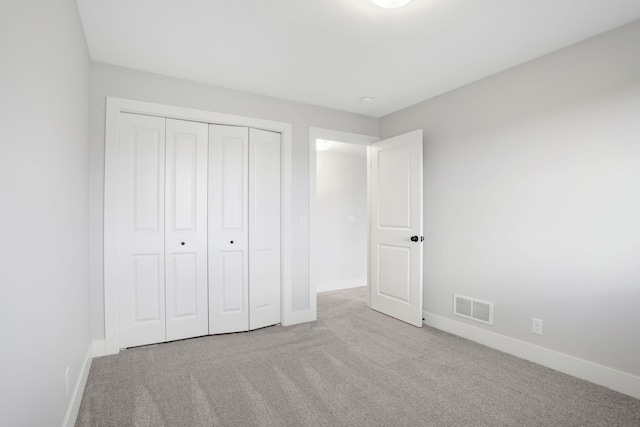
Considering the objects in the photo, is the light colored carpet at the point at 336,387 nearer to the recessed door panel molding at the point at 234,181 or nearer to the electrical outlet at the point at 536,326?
the electrical outlet at the point at 536,326

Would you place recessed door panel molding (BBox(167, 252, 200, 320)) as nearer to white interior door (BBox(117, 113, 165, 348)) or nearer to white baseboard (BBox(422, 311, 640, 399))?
white interior door (BBox(117, 113, 165, 348))

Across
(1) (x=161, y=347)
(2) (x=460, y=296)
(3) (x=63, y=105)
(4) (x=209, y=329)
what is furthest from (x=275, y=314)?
(3) (x=63, y=105)

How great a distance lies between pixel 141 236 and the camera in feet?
9.18

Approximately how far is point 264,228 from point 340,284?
7.72 ft

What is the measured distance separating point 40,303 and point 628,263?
3315 millimetres

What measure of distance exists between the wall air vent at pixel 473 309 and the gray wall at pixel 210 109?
1.59 m

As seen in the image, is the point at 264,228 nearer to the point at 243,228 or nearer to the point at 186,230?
the point at 243,228

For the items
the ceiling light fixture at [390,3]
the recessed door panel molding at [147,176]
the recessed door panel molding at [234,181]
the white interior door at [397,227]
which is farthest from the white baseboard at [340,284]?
the ceiling light fixture at [390,3]

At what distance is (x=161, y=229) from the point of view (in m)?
2.87

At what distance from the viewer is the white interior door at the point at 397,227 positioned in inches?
133

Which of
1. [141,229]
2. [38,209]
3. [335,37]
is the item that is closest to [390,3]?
[335,37]

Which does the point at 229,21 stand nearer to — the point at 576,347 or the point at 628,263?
the point at 628,263

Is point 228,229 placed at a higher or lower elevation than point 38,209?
lower

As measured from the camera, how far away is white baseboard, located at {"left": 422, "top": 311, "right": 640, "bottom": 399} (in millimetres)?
2094
